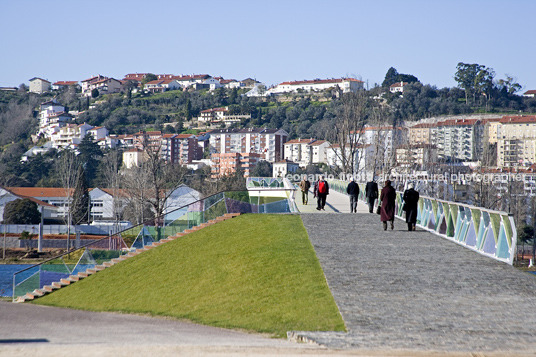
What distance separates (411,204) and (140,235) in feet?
31.6

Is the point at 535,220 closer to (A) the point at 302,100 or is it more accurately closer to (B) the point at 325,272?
(B) the point at 325,272

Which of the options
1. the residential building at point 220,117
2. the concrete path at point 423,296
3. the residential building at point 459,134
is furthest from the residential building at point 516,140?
the concrete path at point 423,296

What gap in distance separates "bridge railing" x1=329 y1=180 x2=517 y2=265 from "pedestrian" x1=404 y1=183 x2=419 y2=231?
55 centimetres

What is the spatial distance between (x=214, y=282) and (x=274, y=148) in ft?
488

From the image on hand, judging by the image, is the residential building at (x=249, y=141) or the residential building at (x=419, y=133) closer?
the residential building at (x=419, y=133)

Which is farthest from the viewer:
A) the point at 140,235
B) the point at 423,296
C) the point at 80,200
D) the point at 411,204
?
the point at 80,200

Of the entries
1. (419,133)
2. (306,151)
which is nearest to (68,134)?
(306,151)

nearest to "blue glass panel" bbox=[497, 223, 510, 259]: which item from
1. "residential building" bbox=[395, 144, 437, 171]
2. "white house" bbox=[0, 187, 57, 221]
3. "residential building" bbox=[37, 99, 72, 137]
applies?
"residential building" bbox=[395, 144, 437, 171]

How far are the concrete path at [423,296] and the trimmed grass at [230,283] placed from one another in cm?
52

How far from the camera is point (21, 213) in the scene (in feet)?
220

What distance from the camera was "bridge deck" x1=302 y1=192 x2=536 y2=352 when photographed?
9961 millimetres

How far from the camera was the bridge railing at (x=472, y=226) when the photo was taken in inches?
629

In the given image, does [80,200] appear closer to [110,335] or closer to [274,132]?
[110,335]

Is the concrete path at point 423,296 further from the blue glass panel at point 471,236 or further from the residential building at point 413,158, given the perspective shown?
the residential building at point 413,158
